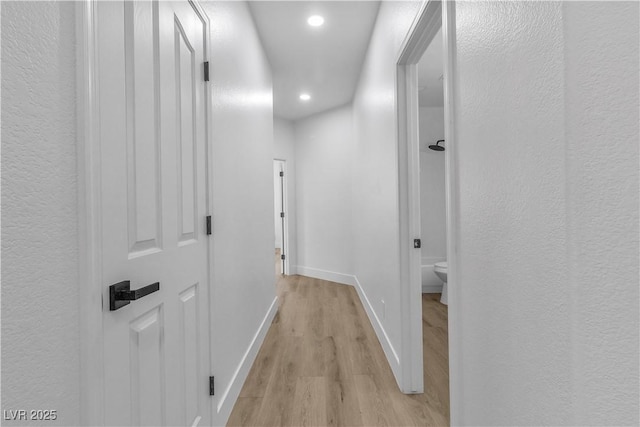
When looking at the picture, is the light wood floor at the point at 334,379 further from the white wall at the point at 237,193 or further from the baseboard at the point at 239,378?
the white wall at the point at 237,193

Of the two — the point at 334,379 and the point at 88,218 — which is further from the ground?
the point at 88,218

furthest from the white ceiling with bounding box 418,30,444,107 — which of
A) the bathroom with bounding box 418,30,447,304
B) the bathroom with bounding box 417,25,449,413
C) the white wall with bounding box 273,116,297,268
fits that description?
the white wall with bounding box 273,116,297,268

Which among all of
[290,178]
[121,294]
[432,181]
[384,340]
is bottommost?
[384,340]

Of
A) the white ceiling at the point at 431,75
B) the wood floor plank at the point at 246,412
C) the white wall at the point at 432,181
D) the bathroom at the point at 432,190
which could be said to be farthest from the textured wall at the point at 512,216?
the white wall at the point at 432,181

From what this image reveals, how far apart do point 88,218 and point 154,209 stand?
34cm

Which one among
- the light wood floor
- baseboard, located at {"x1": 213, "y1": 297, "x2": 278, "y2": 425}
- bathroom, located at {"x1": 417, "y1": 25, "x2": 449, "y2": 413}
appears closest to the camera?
baseboard, located at {"x1": 213, "y1": 297, "x2": 278, "y2": 425}

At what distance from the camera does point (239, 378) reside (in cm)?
193

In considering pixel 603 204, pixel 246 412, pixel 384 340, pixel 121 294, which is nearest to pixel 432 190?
pixel 384 340

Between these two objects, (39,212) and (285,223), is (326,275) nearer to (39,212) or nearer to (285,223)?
(285,223)

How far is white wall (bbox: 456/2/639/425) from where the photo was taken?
50 centimetres

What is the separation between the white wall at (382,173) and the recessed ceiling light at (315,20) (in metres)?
0.48

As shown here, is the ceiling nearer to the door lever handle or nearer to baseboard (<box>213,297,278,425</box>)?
the door lever handle

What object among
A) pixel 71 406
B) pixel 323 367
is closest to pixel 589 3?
pixel 71 406

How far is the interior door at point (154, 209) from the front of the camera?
2.71ft
